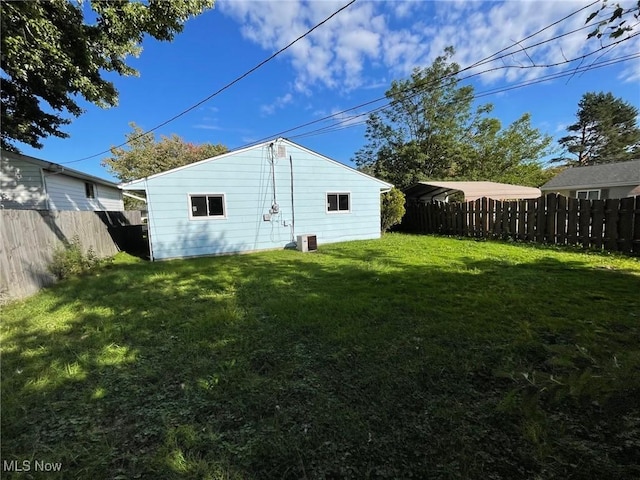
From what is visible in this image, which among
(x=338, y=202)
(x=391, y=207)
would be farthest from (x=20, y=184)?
(x=391, y=207)

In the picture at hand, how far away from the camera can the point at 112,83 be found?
25.3 ft

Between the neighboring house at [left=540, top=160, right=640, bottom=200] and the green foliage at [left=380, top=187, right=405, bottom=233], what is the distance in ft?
36.4

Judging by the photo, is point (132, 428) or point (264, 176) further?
point (264, 176)

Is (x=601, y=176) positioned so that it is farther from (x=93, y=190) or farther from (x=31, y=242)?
(x=93, y=190)

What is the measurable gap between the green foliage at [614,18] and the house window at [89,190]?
15210mm

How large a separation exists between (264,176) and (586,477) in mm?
9530

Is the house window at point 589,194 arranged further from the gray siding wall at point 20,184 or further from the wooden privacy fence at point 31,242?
the gray siding wall at point 20,184

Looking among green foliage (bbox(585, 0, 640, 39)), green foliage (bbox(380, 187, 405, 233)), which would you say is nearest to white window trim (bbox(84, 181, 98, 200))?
green foliage (bbox(380, 187, 405, 233))

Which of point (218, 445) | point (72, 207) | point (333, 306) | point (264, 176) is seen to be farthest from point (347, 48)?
point (72, 207)

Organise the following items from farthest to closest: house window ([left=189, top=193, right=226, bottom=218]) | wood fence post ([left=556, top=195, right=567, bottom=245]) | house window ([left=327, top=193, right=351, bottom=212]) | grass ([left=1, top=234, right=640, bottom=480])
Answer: house window ([left=327, top=193, right=351, bottom=212]) < house window ([left=189, top=193, right=226, bottom=218]) < wood fence post ([left=556, top=195, right=567, bottom=245]) < grass ([left=1, top=234, right=640, bottom=480])

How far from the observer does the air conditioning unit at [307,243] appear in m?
9.52

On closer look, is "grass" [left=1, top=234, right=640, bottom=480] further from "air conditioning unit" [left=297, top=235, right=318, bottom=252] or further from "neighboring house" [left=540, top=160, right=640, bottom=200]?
"neighboring house" [left=540, top=160, right=640, bottom=200]

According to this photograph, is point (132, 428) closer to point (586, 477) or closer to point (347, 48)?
point (586, 477)

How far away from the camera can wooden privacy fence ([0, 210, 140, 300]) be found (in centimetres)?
457
